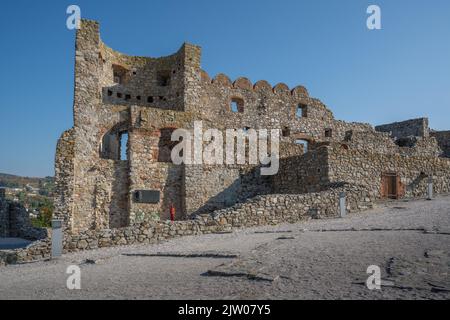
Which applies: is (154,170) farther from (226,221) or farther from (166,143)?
(226,221)

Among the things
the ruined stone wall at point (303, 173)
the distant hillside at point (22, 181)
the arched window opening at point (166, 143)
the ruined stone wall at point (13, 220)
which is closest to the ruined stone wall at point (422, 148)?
the ruined stone wall at point (303, 173)

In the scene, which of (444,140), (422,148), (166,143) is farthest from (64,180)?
(444,140)

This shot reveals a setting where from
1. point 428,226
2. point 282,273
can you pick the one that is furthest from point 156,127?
point 282,273

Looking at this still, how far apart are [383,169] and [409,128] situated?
1582 cm

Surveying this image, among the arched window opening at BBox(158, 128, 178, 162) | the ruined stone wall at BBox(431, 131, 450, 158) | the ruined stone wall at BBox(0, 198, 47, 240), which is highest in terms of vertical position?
the ruined stone wall at BBox(431, 131, 450, 158)

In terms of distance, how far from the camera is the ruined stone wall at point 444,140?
3094 cm

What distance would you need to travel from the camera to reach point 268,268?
6871mm

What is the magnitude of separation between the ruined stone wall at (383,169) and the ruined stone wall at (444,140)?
11.5m

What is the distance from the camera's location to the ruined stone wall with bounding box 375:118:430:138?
31.4 meters

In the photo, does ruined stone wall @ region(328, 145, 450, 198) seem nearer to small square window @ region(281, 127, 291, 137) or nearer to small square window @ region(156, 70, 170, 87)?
small square window @ region(281, 127, 291, 137)

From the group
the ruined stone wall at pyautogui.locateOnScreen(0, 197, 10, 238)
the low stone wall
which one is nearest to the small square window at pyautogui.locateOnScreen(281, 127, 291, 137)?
the low stone wall

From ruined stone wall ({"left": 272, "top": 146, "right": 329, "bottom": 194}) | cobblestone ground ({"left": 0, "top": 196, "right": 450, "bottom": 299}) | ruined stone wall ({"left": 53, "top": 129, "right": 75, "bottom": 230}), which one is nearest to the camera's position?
cobblestone ground ({"left": 0, "top": 196, "right": 450, "bottom": 299})

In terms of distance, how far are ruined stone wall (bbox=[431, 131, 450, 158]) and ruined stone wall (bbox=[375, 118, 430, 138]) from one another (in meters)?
0.86

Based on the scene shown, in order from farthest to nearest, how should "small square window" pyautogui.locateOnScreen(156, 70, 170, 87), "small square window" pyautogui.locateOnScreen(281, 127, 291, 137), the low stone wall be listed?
"small square window" pyautogui.locateOnScreen(281, 127, 291, 137)
"small square window" pyautogui.locateOnScreen(156, 70, 170, 87)
the low stone wall
